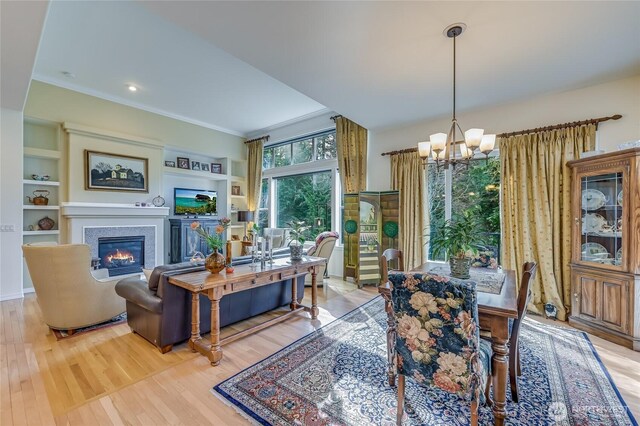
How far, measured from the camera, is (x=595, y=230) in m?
3.13

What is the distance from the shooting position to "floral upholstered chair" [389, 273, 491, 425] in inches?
55.1

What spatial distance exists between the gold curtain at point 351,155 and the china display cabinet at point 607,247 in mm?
2961

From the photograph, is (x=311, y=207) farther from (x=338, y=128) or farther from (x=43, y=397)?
(x=43, y=397)

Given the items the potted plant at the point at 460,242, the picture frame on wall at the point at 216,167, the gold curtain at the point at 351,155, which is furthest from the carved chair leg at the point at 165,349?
the picture frame on wall at the point at 216,167

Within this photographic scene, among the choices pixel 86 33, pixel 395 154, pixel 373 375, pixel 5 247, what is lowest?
pixel 373 375

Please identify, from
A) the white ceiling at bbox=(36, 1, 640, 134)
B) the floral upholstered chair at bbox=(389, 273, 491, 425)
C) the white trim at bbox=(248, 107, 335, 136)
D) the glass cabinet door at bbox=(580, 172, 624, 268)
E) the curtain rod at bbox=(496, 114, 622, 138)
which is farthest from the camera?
the white trim at bbox=(248, 107, 335, 136)

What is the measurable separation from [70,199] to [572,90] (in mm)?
7758

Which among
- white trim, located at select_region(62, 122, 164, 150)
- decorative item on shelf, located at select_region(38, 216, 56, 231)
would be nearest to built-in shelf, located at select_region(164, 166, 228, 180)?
white trim, located at select_region(62, 122, 164, 150)

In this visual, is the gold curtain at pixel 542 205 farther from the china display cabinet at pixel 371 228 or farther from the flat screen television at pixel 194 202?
the flat screen television at pixel 194 202

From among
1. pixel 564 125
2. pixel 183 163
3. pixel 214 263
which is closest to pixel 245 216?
pixel 183 163

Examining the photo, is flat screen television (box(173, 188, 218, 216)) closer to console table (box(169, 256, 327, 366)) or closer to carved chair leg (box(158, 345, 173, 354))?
console table (box(169, 256, 327, 366))

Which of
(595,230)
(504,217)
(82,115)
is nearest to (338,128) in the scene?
(504,217)

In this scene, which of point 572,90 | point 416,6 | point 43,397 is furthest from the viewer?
point 572,90

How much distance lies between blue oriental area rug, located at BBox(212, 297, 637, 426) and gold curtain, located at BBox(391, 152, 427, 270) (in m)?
2.08
